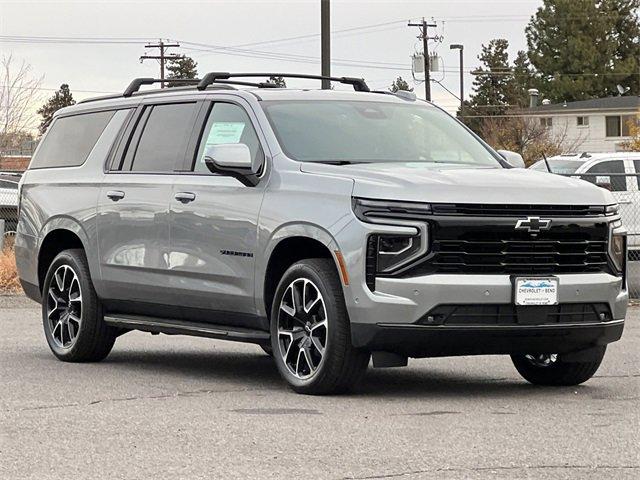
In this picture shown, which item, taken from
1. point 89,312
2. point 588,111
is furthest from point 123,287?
point 588,111

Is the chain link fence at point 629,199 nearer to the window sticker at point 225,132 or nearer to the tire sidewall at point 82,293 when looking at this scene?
the tire sidewall at point 82,293

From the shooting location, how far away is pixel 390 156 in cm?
1009

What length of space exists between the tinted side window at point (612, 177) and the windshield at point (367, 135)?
1339 cm

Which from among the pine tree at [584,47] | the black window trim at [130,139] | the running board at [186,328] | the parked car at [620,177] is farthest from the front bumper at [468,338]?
the pine tree at [584,47]

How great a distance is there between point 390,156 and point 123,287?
2212 millimetres

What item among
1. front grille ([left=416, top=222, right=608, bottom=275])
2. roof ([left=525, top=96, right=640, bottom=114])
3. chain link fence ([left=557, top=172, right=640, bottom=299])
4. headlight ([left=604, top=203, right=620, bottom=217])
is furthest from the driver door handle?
roof ([left=525, top=96, right=640, bottom=114])

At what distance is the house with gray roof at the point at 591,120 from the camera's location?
3649 inches

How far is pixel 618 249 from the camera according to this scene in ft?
31.7

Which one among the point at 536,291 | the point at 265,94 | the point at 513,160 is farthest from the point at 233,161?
the point at 513,160

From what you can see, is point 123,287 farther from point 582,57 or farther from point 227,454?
point 582,57

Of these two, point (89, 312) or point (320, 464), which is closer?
point (320, 464)

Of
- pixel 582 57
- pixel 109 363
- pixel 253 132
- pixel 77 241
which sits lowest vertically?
pixel 109 363

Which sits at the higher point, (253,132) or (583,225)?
(253,132)

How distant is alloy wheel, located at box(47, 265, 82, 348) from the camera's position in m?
11.4
